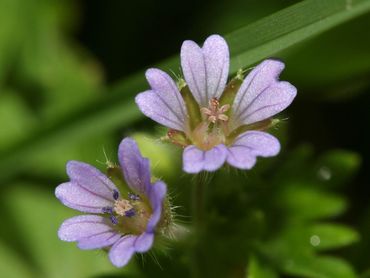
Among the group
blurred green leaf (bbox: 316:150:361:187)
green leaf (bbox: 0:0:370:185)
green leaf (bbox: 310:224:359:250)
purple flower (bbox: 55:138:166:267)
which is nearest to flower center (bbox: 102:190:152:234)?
purple flower (bbox: 55:138:166:267)

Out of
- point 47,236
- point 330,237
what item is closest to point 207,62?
point 330,237

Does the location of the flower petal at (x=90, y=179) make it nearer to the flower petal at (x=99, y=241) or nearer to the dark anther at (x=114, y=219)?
the dark anther at (x=114, y=219)

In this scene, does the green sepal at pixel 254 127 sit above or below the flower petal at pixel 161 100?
below

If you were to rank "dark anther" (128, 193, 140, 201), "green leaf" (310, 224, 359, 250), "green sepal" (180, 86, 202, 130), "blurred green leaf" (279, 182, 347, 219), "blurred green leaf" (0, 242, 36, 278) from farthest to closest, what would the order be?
"blurred green leaf" (0, 242, 36, 278)
"blurred green leaf" (279, 182, 347, 219)
"green leaf" (310, 224, 359, 250)
"green sepal" (180, 86, 202, 130)
"dark anther" (128, 193, 140, 201)

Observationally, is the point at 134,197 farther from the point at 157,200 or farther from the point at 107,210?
the point at 157,200

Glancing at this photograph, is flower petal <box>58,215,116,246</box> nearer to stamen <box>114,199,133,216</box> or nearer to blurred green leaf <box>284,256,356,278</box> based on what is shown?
stamen <box>114,199,133,216</box>

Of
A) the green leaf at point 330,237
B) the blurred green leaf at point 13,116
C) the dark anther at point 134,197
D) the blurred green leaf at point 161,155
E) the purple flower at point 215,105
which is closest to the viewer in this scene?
the purple flower at point 215,105

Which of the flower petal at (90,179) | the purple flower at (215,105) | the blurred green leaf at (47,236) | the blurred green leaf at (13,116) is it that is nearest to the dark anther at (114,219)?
the flower petal at (90,179)
